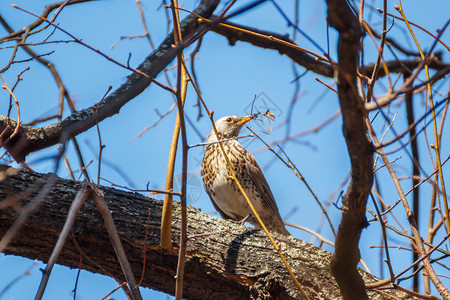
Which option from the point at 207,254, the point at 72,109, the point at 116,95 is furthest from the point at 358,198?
the point at 72,109

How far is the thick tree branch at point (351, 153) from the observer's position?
1570 millimetres

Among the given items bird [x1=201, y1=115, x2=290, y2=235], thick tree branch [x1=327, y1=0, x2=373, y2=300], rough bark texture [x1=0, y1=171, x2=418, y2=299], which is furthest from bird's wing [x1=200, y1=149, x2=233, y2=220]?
thick tree branch [x1=327, y1=0, x2=373, y2=300]

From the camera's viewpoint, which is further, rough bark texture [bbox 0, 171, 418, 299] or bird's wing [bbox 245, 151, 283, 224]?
bird's wing [bbox 245, 151, 283, 224]

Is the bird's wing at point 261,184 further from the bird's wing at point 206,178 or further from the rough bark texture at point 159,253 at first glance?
the rough bark texture at point 159,253

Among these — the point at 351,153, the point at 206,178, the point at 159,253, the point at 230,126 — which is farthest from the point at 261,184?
the point at 351,153

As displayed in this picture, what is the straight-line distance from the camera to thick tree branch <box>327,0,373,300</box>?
157cm

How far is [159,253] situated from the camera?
10.3 feet

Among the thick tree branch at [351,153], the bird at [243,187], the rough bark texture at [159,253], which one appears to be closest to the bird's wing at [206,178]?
the bird at [243,187]

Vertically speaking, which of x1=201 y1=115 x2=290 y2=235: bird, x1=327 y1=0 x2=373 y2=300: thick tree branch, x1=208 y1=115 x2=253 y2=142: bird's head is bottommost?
x1=327 y1=0 x2=373 y2=300: thick tree branch

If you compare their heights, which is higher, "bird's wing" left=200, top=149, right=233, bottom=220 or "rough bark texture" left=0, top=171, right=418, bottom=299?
"bird's wing" left=200, top=149, right=233, bottom=220

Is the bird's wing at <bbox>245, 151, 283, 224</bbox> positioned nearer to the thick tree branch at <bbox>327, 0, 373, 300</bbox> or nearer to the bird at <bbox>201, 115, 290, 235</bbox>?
the bird at <bbox>201, 115, 290, 235</bbox>

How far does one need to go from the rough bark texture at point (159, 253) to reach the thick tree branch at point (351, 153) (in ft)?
1.83

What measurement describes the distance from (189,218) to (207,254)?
1.04 ft

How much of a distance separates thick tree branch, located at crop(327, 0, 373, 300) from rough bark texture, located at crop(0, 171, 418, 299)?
1.83ft
